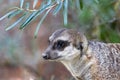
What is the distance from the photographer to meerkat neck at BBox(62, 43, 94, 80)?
11.7ft

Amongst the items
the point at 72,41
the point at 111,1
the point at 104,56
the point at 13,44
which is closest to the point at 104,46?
the point at 104,56

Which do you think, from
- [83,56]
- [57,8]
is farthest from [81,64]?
[57,8]

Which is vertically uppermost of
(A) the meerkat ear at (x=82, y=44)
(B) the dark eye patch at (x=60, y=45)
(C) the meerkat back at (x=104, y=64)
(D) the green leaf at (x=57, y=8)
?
(D) the green leaf at (x=57, y=8)

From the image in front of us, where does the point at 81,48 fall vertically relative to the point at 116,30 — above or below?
above

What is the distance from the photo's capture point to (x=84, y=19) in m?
5.45

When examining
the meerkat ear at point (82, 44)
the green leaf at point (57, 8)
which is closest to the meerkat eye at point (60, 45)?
the meerkat ear at point (82, 44)

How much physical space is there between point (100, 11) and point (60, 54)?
2037 millimetres

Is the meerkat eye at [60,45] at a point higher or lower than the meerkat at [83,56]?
higher

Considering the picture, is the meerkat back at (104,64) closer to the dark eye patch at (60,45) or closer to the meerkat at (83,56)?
the meerkat at (83,56)

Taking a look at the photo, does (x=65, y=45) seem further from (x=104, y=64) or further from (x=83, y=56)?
(x=104, y=64)

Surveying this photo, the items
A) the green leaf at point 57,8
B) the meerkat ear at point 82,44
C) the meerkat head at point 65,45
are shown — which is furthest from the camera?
the meerkat ear at point 82,44

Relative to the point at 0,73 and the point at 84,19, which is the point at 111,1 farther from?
the point at 0,73

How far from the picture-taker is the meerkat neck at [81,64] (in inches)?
140

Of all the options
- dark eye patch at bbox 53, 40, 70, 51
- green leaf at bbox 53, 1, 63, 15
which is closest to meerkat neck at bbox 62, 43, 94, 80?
dark eye patch at bbox 53, 40, 70, 51
